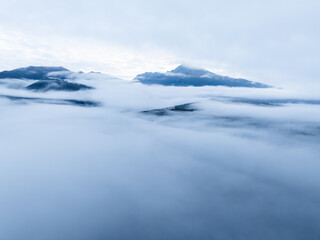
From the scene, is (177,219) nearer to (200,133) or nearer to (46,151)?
(46,151)

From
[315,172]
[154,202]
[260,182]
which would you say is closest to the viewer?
[154,202]

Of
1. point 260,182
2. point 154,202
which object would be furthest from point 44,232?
point 260,182

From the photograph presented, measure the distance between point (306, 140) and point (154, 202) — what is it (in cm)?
6371

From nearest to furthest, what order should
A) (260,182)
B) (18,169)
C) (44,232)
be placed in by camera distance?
(44,232) < (260,182) < (18,169)

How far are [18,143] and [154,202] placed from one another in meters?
64.2

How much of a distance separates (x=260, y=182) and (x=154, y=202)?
19.9 m

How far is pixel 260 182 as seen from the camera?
3825cm

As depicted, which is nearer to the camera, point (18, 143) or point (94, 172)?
point (94, 172)

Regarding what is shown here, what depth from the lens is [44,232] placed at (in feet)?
80.4

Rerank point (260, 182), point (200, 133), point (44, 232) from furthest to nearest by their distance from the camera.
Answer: point (200, 133) < point (260, 182) < point (44, 232)

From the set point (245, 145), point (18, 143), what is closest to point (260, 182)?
point (245, 145)

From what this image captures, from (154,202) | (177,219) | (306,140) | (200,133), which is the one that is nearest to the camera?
(177,219)

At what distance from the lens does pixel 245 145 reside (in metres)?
66.1

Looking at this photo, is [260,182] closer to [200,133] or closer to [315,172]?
[315,172]
